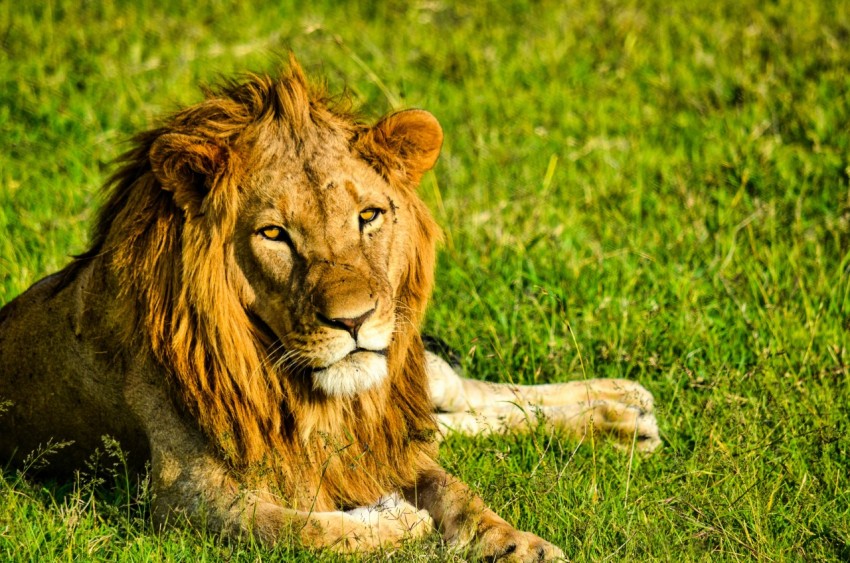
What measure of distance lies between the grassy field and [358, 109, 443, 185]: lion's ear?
1.90ft

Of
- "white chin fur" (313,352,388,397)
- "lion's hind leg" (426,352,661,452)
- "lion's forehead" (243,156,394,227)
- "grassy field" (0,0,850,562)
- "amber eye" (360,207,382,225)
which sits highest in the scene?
"lion's forehead" (243,156,394,227)

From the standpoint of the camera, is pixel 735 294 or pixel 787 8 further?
pixel 787 8

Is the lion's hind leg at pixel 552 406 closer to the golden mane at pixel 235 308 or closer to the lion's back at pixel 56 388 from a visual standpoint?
the golden mane at pixel 235 308

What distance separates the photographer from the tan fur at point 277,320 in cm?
324

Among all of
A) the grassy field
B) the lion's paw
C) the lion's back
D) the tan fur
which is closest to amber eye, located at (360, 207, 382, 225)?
the tan fur

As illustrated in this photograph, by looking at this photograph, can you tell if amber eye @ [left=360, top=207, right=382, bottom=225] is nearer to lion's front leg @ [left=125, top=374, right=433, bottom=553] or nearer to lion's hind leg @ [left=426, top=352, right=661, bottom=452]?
lion's front leg @ [left=125, top=374, right=433, bottom=553]

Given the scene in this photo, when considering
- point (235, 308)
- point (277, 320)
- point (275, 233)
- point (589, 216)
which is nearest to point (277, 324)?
point (277, 320)

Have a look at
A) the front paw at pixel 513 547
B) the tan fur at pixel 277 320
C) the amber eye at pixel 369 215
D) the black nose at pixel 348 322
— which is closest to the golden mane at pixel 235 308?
the tan fur at pixel 277 320

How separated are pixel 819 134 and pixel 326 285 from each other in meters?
4.05

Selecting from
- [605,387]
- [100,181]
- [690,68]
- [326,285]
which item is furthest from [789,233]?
[100,181]

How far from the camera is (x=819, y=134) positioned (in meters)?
6.32

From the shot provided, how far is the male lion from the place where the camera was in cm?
A: 324

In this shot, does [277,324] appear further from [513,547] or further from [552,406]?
[552,406]

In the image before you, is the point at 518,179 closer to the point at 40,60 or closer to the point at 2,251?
the point at 2,251
